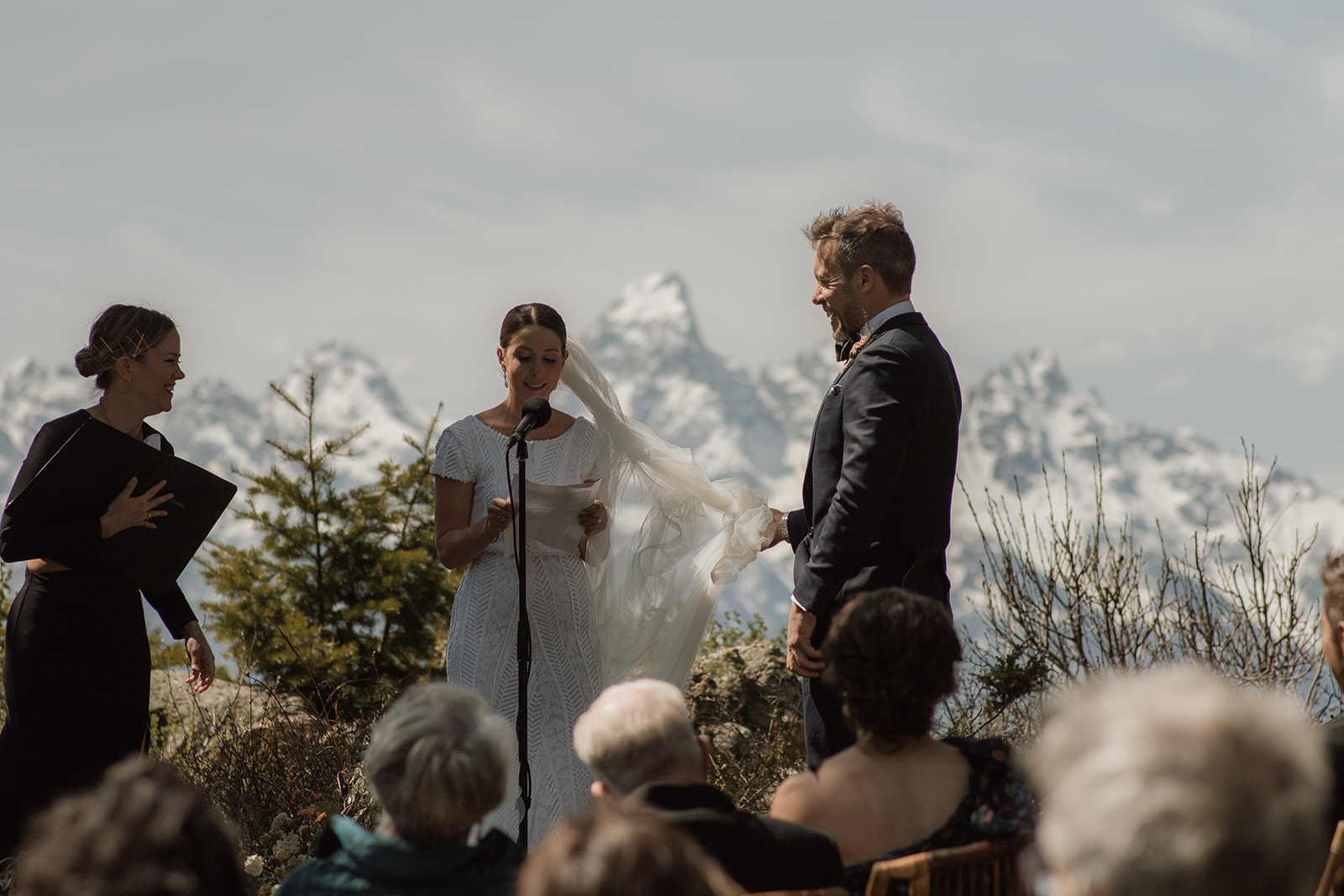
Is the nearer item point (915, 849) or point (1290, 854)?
point (1290, 854)

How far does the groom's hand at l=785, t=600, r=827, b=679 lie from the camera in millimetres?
3508

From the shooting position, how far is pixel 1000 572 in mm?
6543

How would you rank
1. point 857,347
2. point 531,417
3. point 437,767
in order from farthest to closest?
point 531,417, point 857,347, point 437,767

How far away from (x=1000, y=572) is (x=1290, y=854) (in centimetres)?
531

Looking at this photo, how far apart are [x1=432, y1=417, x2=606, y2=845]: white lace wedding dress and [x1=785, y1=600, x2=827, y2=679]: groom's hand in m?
1.18

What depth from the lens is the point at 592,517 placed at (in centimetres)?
448

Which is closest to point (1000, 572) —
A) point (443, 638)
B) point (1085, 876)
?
point (443, 638)

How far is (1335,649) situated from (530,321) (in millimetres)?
2786

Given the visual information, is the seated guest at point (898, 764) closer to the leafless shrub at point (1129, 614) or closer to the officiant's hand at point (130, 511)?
the officiant's hand at point (130, 511)

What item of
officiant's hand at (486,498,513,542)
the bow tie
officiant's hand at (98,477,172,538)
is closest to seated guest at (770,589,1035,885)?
the bow tie

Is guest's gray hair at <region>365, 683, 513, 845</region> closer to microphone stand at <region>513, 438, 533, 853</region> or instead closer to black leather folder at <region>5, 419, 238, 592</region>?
microphone stand at <region>513, 438, 533, 853</region>

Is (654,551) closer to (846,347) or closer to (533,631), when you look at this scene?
(533,631)

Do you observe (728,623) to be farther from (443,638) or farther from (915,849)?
(915,849)

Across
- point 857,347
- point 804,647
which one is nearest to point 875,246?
point 857,347
